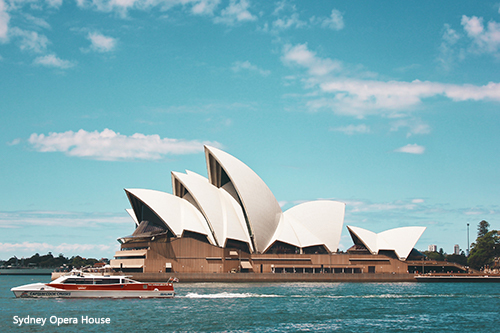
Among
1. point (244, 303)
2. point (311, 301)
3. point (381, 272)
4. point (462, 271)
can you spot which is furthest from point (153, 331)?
point (462, 271)

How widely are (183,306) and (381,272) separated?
50.7 meters

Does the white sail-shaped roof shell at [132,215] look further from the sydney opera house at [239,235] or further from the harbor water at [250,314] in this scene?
the harbor water at [250,314]

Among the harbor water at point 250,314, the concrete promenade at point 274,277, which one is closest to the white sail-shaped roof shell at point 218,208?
the concrete promenade at point 274,277

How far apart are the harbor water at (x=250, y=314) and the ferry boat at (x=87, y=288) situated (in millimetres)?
637

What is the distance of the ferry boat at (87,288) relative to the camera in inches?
1633

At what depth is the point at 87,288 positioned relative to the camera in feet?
137

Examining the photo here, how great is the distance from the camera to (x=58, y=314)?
34000 millimetres

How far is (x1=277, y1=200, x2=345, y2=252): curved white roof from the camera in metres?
81.5

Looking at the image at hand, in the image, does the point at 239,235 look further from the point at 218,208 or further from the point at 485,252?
the point at 485,252

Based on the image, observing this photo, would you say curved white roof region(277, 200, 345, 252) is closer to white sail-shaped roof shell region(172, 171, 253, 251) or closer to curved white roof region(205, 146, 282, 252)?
curved white roof region(205, 146, 282, 252)

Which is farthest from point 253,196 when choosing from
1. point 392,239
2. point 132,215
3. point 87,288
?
point 87,288

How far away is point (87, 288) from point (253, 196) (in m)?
39.2

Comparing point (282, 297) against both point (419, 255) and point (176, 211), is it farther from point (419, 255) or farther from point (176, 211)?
point (419, 255)

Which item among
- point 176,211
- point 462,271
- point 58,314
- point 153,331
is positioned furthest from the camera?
point 462,271
